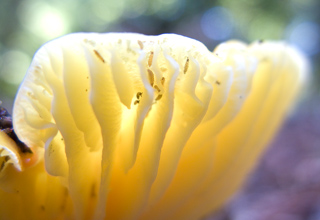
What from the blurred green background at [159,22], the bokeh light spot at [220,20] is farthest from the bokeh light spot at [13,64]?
the bokeh light spot at [220,20]

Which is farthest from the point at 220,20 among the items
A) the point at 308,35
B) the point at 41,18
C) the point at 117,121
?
the point at 117,121

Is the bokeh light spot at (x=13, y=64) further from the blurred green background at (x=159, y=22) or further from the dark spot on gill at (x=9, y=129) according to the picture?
the dark spot on gill at (x=9, y=129)

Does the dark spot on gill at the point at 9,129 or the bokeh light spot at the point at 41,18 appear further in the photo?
the bokeh light spot at the point at 41,18

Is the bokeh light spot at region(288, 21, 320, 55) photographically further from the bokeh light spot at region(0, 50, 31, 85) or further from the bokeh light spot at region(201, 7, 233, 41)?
the bokeh light spot at region(0, 50, 31, 85)

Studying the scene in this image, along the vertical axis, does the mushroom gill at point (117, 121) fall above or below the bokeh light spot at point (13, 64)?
below

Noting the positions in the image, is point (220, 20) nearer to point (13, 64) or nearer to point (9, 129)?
point (13, 64)

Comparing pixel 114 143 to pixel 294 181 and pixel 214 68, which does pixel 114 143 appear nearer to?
pixel 214 68

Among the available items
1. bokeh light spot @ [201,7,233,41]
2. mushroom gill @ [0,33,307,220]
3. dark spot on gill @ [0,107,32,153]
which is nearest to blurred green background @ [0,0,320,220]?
bokeh light spot @ [201,7,233,41]

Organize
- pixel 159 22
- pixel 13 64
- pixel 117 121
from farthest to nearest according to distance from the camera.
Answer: pixel 159 22 → pixel 13 64 → pixel 117 121
